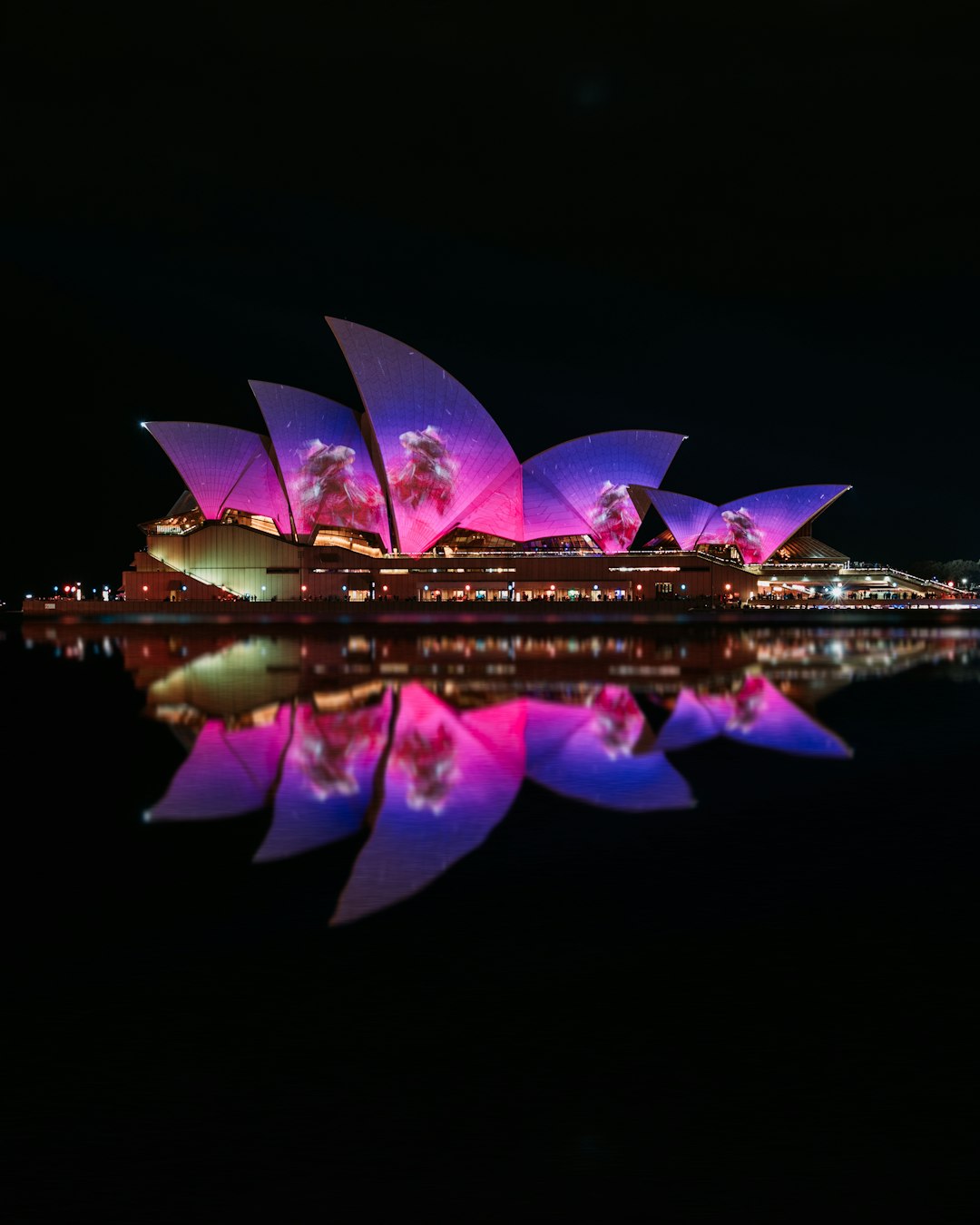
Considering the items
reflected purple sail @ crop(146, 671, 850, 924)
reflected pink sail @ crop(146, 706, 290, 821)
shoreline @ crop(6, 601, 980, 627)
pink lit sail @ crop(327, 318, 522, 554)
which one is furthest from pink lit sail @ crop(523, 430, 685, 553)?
reflected pink sail @ crop(146, 706, 290, 821)

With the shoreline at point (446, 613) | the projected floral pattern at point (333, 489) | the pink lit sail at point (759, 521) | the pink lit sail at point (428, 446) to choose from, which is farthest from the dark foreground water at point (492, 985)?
the pink lit sail at point (759, 521)

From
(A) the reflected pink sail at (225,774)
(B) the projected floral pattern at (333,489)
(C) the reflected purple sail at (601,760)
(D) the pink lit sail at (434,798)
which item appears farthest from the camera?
(B) the projected floral pattern at (333,489)

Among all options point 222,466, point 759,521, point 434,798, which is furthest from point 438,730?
point 759,521

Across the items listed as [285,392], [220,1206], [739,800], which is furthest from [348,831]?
[285,392]

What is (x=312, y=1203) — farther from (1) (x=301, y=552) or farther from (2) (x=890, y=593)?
(2) (x=890, y=593)

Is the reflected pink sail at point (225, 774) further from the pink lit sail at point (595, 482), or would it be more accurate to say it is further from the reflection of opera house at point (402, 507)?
the pink lit sail at point (595, 482)

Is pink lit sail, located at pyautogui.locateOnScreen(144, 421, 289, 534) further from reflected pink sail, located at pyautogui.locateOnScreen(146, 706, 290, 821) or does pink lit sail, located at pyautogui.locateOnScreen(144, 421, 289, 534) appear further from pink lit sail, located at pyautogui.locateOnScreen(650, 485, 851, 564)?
reflected pink sail, located at pyautogui.locateOnScreen(146, 706, 290, 821)

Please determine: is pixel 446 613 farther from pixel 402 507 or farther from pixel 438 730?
pixel 438 730
